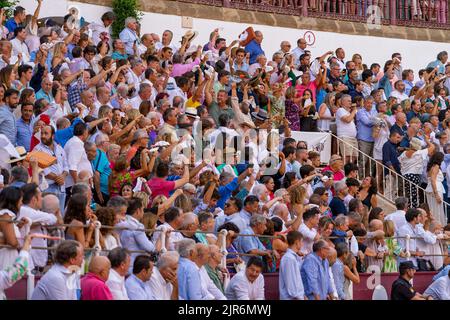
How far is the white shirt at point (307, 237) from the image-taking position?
675 inches

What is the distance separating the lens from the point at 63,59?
70.4 ft

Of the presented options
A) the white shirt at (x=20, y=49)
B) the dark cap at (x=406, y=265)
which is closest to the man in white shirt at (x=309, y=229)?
the dark cap at (x=406, y=265)

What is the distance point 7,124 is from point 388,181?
8.53 meters

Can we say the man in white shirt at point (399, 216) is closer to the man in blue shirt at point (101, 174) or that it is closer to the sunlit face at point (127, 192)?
the man in blue shirt at point (101, 174)

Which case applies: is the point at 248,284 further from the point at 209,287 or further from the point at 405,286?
the point at 405,286

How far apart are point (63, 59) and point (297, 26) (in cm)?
966

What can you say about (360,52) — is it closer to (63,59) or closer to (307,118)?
(307,118)

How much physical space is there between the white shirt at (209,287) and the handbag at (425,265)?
4.73 m

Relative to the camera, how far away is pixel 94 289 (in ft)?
42.2

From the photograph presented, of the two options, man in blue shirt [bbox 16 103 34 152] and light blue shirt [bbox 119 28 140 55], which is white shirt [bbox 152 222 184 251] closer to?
man in blue shirt [bbox 16 103 34 152]

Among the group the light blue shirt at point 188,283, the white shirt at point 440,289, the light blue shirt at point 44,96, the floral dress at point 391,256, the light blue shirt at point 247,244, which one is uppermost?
the light blue shirt at point 44,96

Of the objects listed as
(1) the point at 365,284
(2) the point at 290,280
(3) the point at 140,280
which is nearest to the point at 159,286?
(3) the point at 140,280
